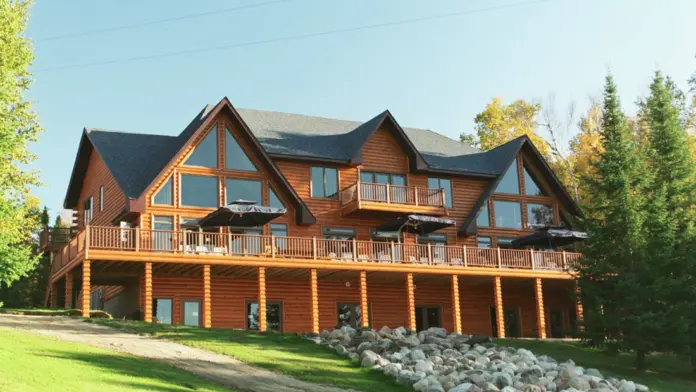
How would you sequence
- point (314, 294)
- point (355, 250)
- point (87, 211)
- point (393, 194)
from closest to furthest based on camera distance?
point (314, 294) < point (355, 250) < point (393, 194) < point (87, 211)

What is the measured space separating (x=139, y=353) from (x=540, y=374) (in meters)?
11.1

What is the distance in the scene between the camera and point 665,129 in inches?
1412

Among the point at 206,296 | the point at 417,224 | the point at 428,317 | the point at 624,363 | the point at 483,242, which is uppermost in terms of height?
the point at 417,224

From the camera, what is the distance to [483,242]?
39562 millimetres

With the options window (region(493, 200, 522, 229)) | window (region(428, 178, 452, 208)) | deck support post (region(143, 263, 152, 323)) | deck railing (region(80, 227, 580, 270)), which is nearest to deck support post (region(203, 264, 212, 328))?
deck railing (region(80, 227, 580, 270))

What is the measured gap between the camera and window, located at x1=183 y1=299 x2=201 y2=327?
107ft

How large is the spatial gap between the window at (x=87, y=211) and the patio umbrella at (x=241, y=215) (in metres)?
8.79

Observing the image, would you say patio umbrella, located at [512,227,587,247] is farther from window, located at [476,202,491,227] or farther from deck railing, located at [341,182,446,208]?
deck railing, located at [341,182,446,208]

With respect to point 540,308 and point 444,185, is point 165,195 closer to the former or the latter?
point 444,185

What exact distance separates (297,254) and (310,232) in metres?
2.52

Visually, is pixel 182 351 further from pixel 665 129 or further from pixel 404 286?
pixel 665 129

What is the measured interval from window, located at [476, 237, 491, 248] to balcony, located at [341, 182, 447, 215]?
3.11 metres

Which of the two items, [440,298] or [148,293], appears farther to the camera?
[440,298]

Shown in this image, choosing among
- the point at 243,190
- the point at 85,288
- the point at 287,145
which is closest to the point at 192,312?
the point at 243,190
